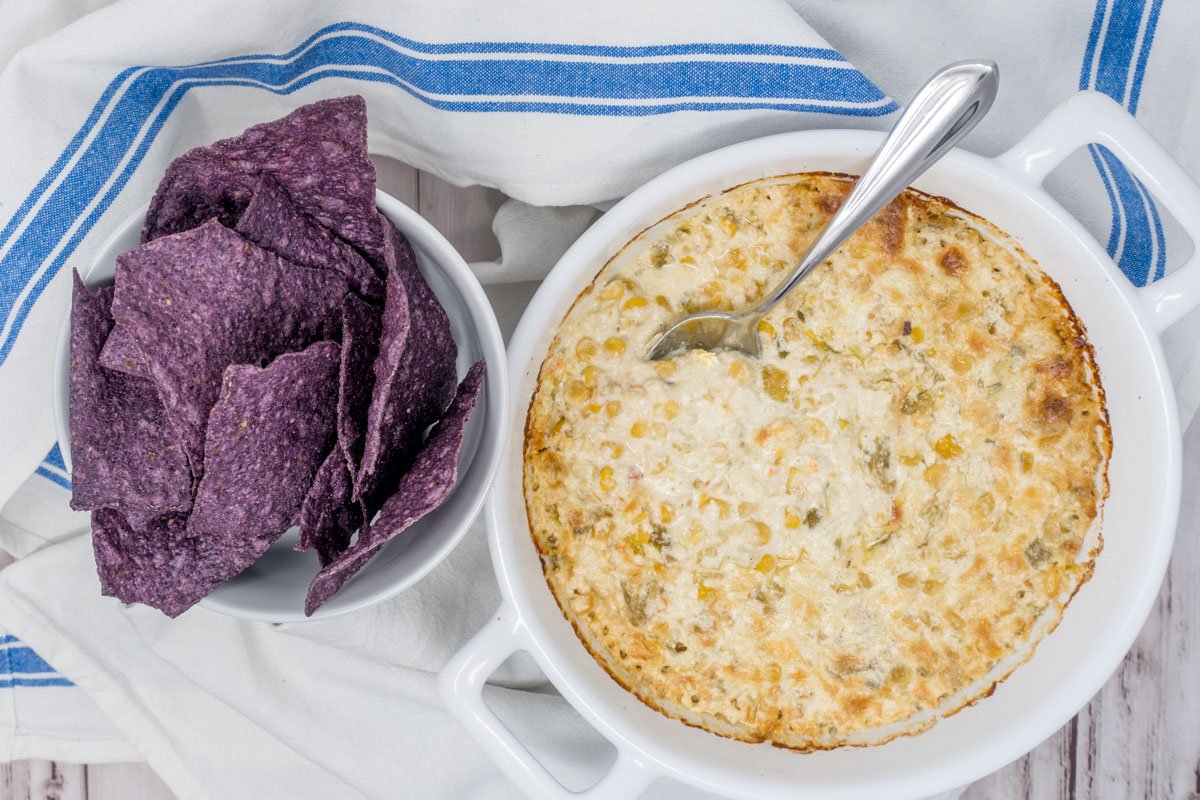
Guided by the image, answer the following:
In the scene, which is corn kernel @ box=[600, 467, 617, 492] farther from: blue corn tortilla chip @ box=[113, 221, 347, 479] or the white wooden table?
the white wooden table

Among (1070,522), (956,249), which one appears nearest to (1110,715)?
(1070,522)

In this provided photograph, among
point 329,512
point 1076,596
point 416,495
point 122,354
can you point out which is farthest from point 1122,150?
point 122,354

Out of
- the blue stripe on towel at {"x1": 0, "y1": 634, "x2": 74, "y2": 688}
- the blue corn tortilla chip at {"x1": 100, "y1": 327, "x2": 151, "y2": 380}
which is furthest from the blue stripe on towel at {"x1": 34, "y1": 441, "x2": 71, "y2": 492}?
the blue corn tortilla chip at {"x1": 100, "y1": 327, "x2": 151, "y2": 380}

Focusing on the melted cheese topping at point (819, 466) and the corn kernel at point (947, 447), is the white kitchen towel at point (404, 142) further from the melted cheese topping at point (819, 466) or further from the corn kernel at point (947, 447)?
the corn kernel at point (947, 447)

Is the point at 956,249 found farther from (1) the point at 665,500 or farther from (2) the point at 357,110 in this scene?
(2) the point at 357,110

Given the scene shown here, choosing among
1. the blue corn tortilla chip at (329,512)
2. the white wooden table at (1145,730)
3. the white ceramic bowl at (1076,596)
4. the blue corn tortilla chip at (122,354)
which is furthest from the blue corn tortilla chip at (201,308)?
the white wooden table at (1145,730)

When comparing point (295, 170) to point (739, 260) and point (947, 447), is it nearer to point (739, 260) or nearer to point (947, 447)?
point (739, 260)
